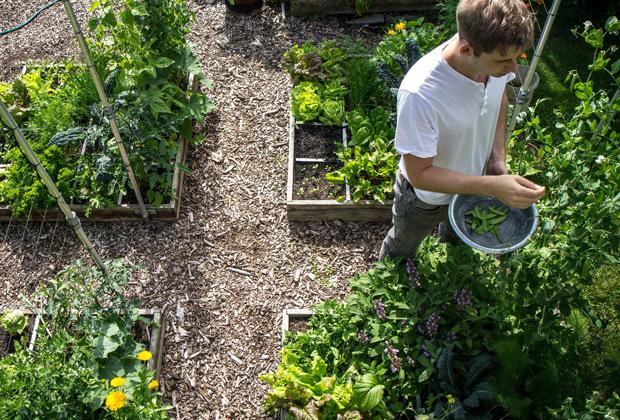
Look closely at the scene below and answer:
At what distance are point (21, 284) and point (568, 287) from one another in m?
3.50

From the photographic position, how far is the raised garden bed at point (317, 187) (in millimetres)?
4047

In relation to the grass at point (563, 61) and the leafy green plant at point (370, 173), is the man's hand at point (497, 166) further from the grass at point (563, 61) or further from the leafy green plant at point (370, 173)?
the grass at point (563, 61)

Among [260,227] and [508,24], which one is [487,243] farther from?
[260,227]

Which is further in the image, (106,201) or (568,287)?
(106,201)

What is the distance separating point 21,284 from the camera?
12.5 ft

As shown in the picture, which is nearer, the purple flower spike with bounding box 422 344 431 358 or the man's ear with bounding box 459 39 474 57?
the man's ear with bounding box 459 39 474 57

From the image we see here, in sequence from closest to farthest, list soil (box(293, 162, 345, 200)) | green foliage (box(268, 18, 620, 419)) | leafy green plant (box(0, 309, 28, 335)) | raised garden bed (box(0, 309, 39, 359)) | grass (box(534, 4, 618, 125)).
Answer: green foliage (box(268, 18, 620, 419))
leafy green plant (box(0, 309, 28, 335))
raised garden bed (box(0, 309, 39, 359))
soil (box(293, 162, 345, 200))
grass (box(534, 4, 618, 125))

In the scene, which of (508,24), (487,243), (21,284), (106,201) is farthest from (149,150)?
(508,24)

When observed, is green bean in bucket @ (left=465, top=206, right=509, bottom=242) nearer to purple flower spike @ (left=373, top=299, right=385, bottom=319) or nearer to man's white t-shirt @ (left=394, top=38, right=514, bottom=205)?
man's white t-shirt @ (left=394, top=38, right=514, bottom=205)

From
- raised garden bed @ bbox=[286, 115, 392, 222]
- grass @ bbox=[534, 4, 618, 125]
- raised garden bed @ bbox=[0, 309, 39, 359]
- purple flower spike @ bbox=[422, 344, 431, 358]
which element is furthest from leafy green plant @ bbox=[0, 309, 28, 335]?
grass @ bbox=[534, 4, 618, 125]

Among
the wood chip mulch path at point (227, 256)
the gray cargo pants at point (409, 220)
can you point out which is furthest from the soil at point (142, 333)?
the gray cargo pants at point (409, 220)

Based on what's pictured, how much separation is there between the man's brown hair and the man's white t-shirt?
0.74ft

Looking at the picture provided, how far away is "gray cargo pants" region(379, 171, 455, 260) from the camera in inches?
111

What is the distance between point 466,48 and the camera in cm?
210
